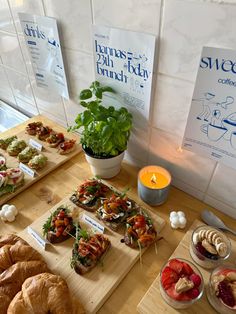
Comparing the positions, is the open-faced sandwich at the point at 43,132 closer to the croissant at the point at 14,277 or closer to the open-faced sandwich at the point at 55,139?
the open-faced sandwich at the point at 55,139

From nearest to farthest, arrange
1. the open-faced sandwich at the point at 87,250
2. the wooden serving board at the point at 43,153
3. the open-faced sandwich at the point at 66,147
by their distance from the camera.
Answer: the open-faced sandwich at the point at 87,250 < the wooden serving board at the point at 43,153 < the open-faced sandwich at the point at 66,147

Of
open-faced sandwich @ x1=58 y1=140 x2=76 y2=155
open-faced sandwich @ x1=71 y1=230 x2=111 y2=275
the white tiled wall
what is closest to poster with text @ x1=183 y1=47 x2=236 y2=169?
the white tiled wall

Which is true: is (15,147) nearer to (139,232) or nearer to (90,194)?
(90,194)

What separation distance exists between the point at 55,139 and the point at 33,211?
1.10ft

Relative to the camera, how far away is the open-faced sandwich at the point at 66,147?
93cm

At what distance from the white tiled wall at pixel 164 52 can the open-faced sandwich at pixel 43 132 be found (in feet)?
0.31

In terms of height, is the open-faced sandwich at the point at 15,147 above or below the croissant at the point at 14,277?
below

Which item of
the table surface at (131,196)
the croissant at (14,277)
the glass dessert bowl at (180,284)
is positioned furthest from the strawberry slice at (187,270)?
the croissant at (14,277)

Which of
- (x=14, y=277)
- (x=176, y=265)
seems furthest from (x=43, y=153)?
(x=176, y=265)

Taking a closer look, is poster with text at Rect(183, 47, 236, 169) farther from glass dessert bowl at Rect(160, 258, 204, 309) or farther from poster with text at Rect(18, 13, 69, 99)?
poster with text at Rect(18, 13, 69, 99)

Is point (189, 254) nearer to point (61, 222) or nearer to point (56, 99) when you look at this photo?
point (61, 222)

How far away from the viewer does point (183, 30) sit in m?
0.53

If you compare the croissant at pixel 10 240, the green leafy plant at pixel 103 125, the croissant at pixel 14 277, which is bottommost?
the croissant at pixel 10 240

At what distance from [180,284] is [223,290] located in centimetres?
9
